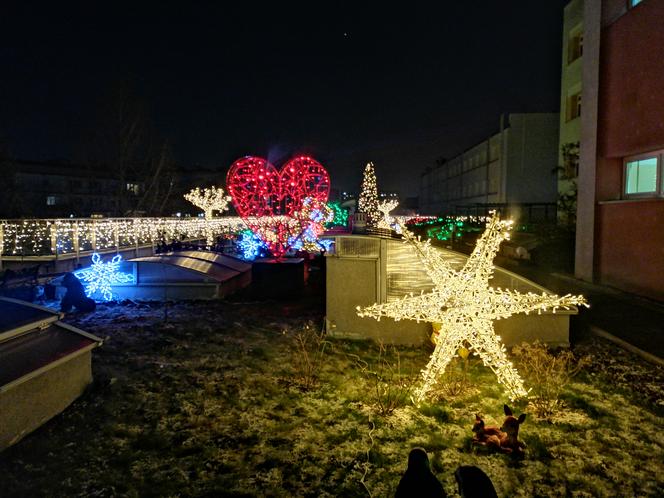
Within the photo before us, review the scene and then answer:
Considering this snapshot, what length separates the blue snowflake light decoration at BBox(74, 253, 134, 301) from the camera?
1156cm

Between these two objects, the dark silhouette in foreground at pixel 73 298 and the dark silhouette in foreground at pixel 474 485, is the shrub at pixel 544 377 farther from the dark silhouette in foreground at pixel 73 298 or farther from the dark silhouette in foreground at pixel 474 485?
the dark silhouette in foreground at pixel 73 298

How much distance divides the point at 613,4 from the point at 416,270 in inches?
381

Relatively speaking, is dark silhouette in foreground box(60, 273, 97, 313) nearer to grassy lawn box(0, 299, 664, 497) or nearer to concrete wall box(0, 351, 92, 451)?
Result: grassy lawn box(0, 299, 664, 497)

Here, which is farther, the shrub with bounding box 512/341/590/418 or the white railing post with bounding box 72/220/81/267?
the white railing post with bounding box 72/220/81/267

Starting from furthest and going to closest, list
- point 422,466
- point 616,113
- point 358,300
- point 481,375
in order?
point 616,113, point 358,300, point 481,375, point 422,466

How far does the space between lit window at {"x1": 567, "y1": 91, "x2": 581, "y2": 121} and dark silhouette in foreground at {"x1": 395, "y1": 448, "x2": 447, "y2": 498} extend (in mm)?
22281

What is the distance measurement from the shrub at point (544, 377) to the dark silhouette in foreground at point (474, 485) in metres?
3.18

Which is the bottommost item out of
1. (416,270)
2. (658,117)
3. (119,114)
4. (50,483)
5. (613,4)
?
(50,483)

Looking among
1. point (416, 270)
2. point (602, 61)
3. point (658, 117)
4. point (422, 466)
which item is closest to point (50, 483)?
point (422, 466)

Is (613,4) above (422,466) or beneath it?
above

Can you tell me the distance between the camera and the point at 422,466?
2338 mm

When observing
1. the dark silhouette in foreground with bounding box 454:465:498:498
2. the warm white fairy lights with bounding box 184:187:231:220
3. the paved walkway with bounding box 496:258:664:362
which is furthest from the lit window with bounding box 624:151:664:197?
the warm white fairy lights with bounding box 184:187:231:220

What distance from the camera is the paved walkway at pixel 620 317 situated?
773cm

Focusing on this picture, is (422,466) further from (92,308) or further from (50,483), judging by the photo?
(92,308)
